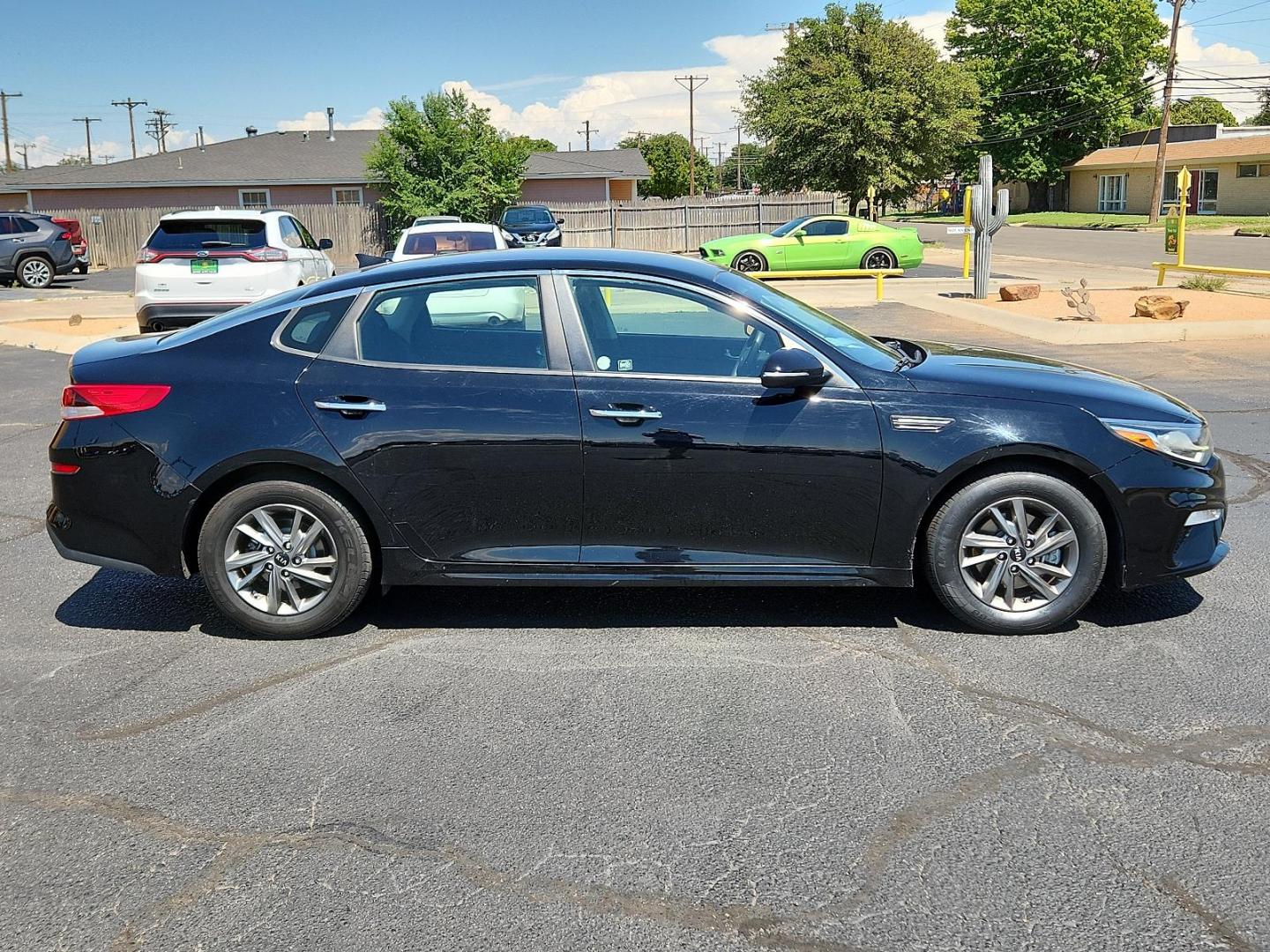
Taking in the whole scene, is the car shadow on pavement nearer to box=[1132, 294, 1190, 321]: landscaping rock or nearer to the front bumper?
the front bumper

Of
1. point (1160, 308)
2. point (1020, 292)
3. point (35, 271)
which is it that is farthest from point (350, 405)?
point (35, 271)

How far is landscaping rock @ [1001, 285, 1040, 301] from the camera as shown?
64.8 feet

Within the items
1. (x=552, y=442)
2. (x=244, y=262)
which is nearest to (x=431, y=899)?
(x=552, y=442)

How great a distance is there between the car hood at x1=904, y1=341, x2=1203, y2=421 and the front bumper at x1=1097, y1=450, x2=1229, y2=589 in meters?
0.24

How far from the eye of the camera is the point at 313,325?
5051mm

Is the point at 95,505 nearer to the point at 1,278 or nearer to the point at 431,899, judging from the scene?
the point at 431,899

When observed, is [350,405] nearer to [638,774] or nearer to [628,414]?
[628,414]

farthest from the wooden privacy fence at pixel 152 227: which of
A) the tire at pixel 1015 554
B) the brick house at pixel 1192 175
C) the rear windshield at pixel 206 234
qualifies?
the brick house at pixel 1192 175

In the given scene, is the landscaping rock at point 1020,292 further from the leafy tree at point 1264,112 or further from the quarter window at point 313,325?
the leafy tree at point 1264,112

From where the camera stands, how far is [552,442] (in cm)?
482

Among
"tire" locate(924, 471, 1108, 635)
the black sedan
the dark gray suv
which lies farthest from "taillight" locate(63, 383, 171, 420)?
the dark gray suv

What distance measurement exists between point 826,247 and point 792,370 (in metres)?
23.6

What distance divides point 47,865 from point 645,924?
171 cm

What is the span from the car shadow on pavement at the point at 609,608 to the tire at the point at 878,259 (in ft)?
75.3
